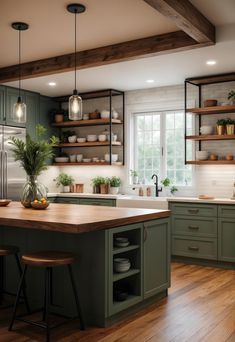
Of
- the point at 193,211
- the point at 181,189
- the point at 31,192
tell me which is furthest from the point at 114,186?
the point at 31,192

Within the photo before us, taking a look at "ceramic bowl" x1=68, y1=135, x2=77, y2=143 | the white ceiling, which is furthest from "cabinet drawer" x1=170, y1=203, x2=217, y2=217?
"ceramic bowl" x1=68, y1=135, x2=77, y2=143

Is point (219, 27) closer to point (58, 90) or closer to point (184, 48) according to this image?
point (184, 48)

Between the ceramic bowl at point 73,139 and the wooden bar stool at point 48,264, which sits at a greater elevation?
the ceramic bowl at point 73,139

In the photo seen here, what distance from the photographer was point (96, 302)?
134 inches

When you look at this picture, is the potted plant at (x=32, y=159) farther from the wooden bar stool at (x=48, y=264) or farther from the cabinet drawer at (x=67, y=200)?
the cabinet drawer at (x=67, y=200)

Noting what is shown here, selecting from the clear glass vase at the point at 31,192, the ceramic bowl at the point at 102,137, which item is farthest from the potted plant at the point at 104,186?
the clear glass vase at the point at 31,192

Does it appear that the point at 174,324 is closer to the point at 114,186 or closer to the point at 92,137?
the point at 114,186

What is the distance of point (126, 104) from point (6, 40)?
289 cm

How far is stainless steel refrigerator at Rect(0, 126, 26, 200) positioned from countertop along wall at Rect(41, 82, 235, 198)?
0.79m

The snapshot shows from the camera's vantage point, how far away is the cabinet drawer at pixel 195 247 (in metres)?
5.74

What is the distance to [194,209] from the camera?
5848 millimetres

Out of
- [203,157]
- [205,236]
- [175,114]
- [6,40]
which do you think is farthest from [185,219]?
[6,40]

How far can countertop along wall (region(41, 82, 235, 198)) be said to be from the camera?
20.7 feet

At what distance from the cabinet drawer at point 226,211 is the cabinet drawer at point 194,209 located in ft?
0.23
